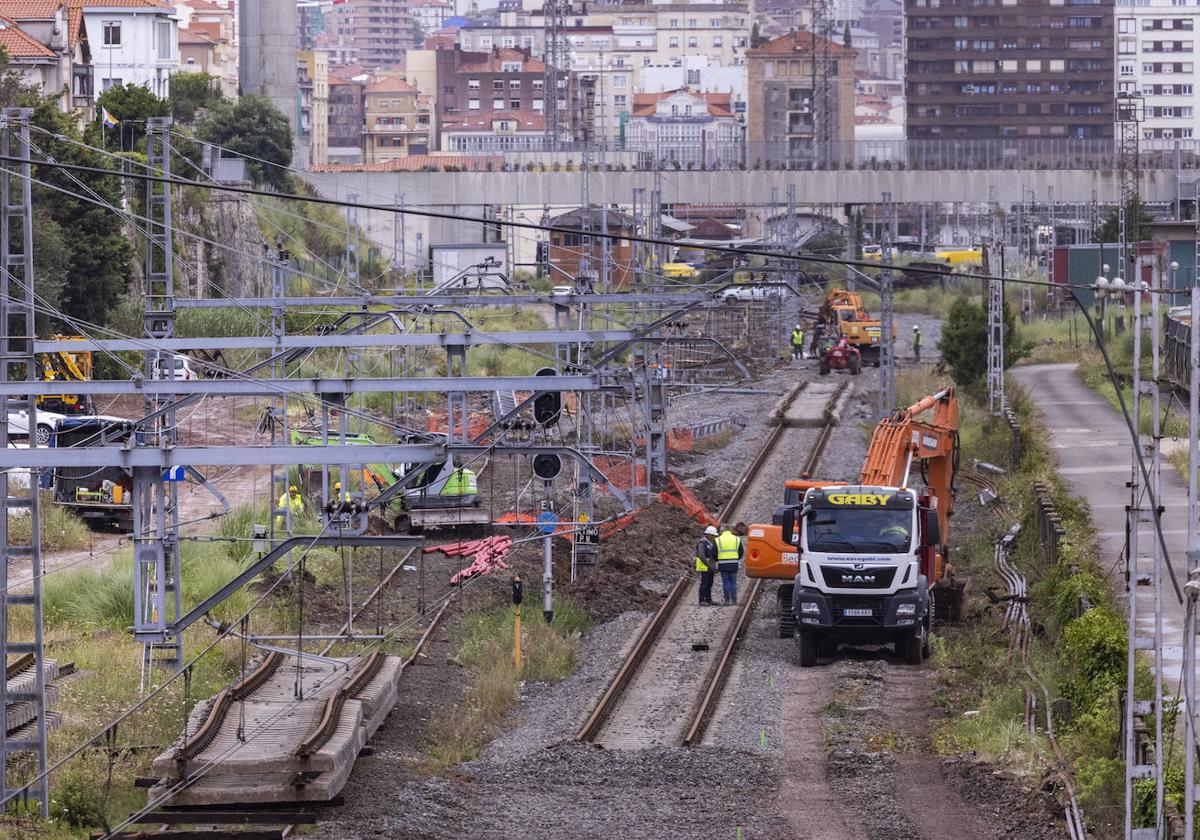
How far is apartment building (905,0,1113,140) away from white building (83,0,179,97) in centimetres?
6481

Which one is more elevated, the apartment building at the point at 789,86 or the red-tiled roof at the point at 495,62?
the red-tiled roof at the point at 495,62

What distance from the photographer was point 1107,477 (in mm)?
33812

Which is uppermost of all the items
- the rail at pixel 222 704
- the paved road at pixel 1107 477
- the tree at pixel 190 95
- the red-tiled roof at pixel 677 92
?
the red-tiled roof at pixel 677 92

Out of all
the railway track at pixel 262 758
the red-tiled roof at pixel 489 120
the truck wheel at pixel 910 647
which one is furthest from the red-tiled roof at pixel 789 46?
the railway track at pixel 262 758

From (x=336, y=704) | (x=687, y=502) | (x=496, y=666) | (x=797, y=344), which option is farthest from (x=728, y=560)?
(x=797, y=344)

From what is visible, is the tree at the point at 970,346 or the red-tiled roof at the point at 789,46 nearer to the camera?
the tree at the point at 970,346

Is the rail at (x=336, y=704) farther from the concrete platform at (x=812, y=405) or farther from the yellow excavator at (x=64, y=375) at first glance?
the concrete platform at (x=812, y=405)

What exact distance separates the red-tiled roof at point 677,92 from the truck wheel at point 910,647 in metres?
143

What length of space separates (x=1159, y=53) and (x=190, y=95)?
87.6m

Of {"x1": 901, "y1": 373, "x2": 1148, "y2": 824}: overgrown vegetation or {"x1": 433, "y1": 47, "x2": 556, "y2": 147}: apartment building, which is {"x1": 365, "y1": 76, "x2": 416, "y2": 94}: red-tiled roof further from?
{"x1": 901, "y1": 373, "x2": 1148, "y2": 824}: overgrown vegetation

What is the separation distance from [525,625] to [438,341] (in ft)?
12.5

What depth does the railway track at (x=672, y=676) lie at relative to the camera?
1883 cm

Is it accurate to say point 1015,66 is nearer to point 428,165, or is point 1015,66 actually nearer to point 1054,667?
point 428,165

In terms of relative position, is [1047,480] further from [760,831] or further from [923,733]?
[760,831]
